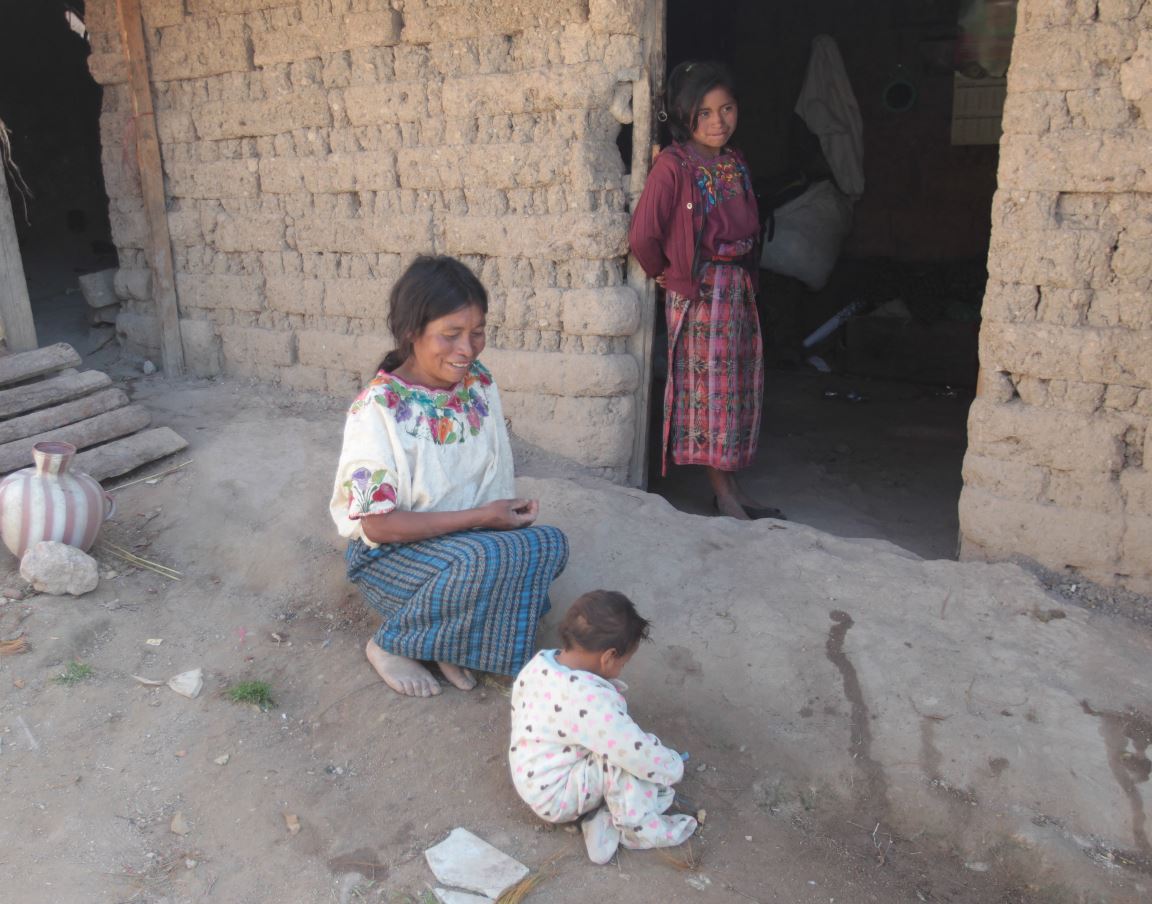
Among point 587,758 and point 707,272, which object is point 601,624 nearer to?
point 587,758

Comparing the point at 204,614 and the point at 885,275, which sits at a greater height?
the point at 885,275

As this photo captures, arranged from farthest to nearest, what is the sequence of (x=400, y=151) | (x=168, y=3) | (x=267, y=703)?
1. (x=168, y=3)
2. (x=400, y=151)
3. (x=267, y=703)

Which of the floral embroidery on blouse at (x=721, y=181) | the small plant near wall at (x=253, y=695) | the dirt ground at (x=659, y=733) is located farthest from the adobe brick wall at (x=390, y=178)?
the small plant near wall at (x=253, y=695)

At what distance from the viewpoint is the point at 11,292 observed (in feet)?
14.7

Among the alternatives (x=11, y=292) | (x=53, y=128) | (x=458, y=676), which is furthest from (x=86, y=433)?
(x=53, y=128)

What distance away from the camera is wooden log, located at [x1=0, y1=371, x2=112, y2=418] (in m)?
4.11

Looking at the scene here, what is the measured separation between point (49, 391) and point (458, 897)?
3.10 m

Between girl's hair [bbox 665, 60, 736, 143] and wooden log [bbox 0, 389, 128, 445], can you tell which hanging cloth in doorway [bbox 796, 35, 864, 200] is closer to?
Result: girl's hair [bbox 665, 60, 736, 143]

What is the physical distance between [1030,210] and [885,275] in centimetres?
461

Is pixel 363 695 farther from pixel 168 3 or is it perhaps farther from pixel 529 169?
pixel 168 3

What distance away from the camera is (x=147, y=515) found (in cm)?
391

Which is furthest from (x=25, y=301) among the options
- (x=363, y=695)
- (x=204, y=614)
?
(x=363, y=695)

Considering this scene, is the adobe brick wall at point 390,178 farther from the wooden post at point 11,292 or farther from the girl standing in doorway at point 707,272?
the wooden post at point 11,292

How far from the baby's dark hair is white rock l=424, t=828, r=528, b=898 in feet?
1.76
